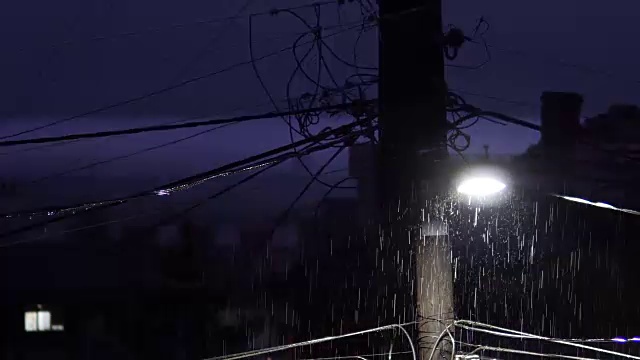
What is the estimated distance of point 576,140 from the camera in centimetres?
1931

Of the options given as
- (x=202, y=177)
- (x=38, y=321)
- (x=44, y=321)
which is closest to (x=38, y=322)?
(x=38, y=321)

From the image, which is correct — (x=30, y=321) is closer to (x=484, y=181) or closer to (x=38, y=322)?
(x=38, y=322)

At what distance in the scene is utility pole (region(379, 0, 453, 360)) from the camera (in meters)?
7.19

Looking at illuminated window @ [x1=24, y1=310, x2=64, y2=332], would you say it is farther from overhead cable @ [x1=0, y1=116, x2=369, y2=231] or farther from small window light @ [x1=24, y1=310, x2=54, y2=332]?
overhead cable @ [x1=0, y1=116, x2=369, y2=231]

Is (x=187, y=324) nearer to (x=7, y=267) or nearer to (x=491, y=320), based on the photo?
(x=7, y=267)

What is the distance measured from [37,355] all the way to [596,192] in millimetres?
13810

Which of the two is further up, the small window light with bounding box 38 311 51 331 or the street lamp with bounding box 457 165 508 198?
the street lamp with bounding box 457 165 508 198

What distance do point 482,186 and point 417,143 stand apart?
0.80m

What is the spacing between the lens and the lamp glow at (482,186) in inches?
271

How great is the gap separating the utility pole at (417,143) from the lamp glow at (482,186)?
0.33 m

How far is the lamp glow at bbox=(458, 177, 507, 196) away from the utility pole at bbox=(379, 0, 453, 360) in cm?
33

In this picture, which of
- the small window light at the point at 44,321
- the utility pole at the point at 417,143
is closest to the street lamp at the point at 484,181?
the utility pole at the point at 417,143

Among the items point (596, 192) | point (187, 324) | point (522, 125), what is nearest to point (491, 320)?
point (596, 192)

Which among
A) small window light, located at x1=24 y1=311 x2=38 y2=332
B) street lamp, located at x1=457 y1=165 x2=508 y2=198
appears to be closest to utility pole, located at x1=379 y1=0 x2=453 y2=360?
street lamp, located at x1=457 y1=165 x2=508 y2=198
